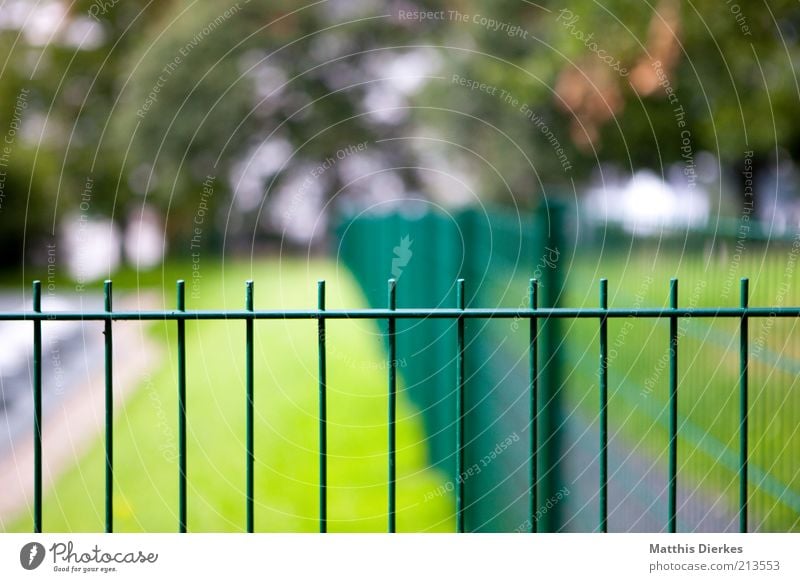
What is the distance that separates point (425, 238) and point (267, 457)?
2624 millimetres

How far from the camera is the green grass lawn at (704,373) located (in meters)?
3.52

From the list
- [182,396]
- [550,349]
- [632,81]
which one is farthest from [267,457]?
[632,81]

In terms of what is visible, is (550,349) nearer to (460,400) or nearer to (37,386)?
(460,400)

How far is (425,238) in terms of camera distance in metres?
10.1

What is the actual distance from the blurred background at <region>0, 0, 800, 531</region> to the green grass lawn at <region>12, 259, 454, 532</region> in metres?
0.05

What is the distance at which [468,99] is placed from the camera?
24.6 metres

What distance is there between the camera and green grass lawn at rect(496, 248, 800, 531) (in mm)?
3518

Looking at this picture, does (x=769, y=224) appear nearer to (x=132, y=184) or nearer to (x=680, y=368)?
(x=680, y=368)

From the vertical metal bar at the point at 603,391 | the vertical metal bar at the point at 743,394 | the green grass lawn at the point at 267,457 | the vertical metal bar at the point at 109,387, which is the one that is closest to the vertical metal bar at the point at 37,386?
the vertical metal bar at the point at 109,387

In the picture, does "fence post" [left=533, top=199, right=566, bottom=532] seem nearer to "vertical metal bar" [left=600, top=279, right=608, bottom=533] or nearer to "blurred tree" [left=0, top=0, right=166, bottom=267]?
"vertical metal bar" [left=600, top=279, right=608, bottom=533]

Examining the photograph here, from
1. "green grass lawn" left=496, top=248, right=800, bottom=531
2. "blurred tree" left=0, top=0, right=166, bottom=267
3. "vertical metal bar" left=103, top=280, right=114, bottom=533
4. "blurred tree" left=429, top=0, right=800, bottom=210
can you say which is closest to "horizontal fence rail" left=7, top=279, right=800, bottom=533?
"vertical metal bar" left=103, top=280, right=114, bottom=533

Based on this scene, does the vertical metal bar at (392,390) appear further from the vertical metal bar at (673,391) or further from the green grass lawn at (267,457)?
the green grass lawn at (267,457)

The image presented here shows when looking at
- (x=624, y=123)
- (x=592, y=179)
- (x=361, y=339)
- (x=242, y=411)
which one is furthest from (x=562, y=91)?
(x=242, y=411)
